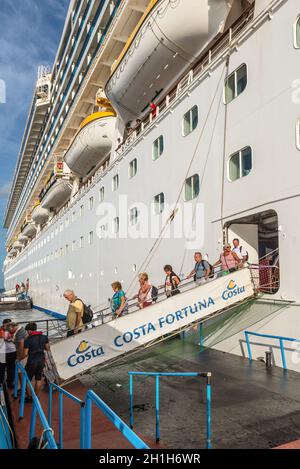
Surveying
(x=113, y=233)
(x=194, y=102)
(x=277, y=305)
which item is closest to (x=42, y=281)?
(x=113, y=233)

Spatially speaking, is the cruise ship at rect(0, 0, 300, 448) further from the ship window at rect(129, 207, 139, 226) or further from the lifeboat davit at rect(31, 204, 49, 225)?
the lifeboat davit at rect(31, 204, 49, 225)

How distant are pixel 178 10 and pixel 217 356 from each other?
10.7 meters

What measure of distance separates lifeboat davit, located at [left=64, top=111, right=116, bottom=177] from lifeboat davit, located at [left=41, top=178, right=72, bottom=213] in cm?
688

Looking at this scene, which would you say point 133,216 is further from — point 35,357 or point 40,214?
point 40,214

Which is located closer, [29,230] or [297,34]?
[297,34]

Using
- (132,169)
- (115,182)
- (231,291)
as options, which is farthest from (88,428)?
(115,182)

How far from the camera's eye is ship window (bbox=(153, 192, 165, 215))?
13.5 meters

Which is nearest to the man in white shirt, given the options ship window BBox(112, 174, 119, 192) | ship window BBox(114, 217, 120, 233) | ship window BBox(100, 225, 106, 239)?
ship window BBox(114, 217, 120, 233)

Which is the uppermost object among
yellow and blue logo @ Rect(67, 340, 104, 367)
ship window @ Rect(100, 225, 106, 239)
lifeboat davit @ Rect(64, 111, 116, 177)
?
lifeboat davit @ Rect(64, 111, 116, 177)

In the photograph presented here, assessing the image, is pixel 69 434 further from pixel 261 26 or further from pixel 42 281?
pixel 42 281

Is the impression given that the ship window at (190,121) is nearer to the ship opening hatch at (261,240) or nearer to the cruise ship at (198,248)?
the cruise ship at (198,248)

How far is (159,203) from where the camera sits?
541 inches

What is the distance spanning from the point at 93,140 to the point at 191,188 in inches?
486

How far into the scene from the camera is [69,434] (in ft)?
17.5
